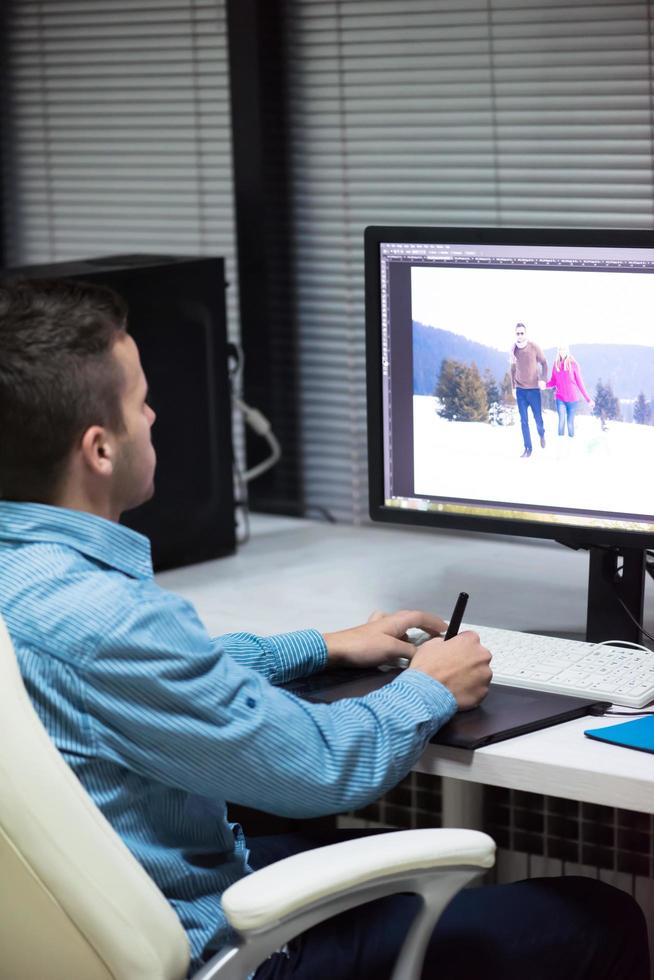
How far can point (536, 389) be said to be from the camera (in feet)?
5.97

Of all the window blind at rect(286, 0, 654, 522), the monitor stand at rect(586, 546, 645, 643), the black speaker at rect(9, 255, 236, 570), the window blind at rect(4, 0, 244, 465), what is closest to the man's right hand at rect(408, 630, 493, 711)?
the monitor stand at rect(586, 546, 645, 643)

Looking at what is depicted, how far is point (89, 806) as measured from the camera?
4.00ft

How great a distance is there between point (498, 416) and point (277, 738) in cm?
69

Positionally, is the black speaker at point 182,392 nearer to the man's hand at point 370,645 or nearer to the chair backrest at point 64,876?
the man's hand at point 370,645

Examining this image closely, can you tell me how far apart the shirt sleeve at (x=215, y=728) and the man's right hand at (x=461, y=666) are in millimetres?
150

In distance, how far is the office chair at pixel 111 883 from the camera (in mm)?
1202

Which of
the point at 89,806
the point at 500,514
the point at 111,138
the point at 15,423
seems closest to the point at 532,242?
the point at 500,514

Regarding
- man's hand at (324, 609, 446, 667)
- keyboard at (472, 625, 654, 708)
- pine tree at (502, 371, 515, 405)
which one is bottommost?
keyboard at (472, 625, 654, 708)

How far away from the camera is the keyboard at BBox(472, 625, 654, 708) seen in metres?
1.59

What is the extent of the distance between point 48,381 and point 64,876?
0.43 metres

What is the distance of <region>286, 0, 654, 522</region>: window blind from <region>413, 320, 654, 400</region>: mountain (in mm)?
519

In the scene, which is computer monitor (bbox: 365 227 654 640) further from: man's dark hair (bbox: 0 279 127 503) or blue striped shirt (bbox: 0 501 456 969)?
man's dark hair (bbox: 0 279 127 503)

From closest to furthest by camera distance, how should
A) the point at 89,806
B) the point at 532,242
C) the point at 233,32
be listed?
the point at 89,806 → the point at 532,242 → the point at 233,32

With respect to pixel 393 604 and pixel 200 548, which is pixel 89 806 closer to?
Answer: pixel 393 604
